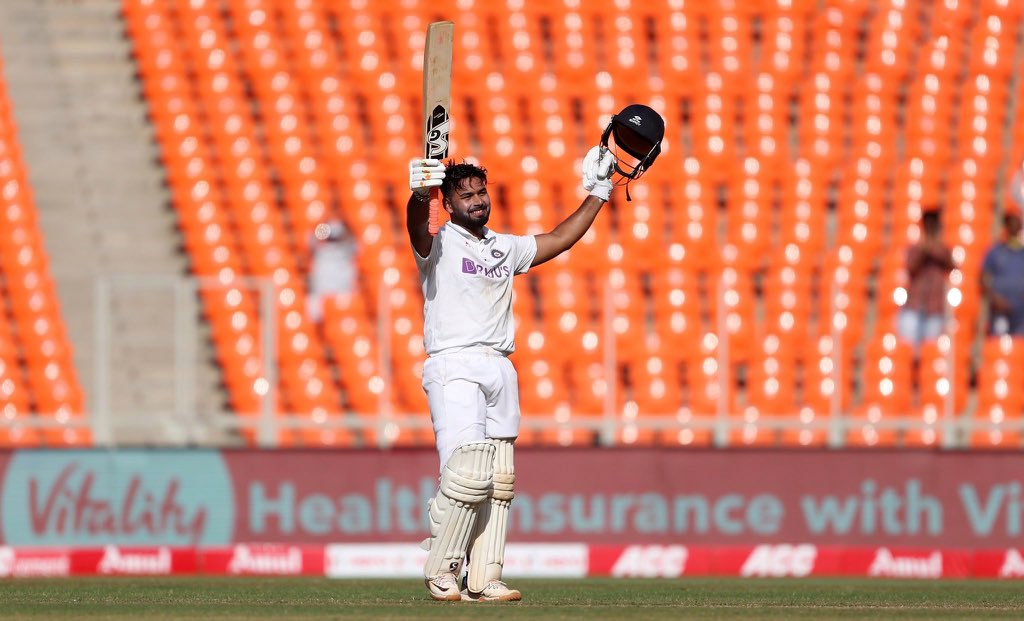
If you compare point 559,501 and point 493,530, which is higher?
point 493,530

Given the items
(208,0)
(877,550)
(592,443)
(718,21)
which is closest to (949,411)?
(877,550)

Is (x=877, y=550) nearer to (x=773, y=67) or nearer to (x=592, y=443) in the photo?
(x=592, y=443)

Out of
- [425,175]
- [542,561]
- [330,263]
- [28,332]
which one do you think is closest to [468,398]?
[425,175]

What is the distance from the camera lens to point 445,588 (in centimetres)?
668

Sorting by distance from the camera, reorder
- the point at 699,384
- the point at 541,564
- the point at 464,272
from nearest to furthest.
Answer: the point at 464,272 < the point at 541,564 < the point at 699,384

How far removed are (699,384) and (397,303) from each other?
2654 millimetres

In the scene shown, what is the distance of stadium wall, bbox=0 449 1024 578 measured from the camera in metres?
11.7

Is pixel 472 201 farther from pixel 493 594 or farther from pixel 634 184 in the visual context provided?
pixel 634 184

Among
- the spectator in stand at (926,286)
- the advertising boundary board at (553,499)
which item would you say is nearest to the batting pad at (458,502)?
the advertising boundary board at (553,499)

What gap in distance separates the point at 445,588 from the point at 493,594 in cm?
→ 19

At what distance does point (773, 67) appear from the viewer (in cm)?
1636

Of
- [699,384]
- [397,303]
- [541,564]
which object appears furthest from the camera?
[397,303]

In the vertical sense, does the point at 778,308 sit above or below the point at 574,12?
below

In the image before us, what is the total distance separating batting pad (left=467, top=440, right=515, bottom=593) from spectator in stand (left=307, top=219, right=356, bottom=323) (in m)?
6.50
